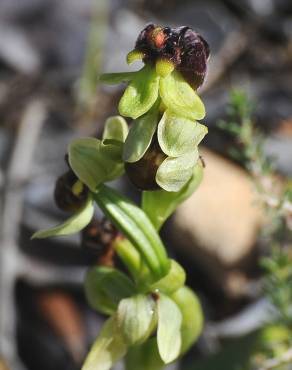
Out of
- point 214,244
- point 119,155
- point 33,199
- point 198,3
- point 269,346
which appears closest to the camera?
point 119,155

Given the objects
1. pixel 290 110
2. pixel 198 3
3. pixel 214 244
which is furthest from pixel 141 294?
pixel 198 3

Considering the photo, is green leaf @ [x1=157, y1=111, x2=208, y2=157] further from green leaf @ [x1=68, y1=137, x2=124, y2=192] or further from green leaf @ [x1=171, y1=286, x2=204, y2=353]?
green leaf @ [x1=171, y1=286, x2=204, y2=353]

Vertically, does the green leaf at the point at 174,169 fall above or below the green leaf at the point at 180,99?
below

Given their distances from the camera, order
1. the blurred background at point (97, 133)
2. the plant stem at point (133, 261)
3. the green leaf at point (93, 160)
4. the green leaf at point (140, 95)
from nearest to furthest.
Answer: the green leaf at point (140, 95) → the green leaf at point (93, 160) → the plant stem at point (133, 261) → the blurred background at point (97, 133)

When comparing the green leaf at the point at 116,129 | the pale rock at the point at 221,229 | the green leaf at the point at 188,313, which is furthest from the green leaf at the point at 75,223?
the pale rock at the point at 221,229

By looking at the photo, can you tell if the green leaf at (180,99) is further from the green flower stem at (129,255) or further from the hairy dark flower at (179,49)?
the green flower stem at (129,255)

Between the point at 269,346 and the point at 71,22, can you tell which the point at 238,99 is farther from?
the point at 71,22
